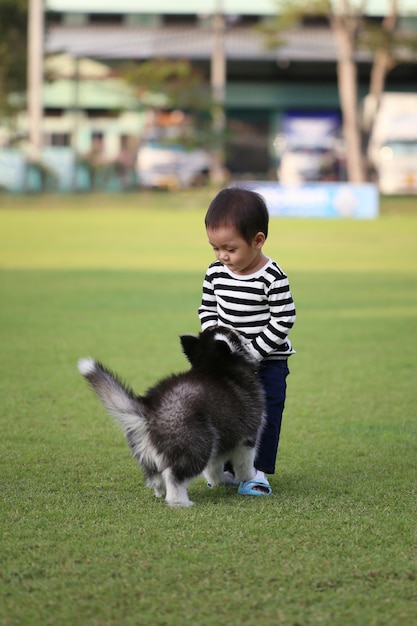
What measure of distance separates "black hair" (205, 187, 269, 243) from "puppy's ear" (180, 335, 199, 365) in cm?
49

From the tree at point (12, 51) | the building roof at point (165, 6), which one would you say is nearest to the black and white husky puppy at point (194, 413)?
the tree at point (12, 51)

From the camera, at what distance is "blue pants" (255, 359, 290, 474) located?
5000 millimetres

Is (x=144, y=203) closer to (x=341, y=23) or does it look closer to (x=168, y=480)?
(x=341, y=23)

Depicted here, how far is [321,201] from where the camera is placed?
2891 cm

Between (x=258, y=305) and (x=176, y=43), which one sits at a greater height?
(x=176, y=43)

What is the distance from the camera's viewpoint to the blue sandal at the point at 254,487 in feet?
15.8

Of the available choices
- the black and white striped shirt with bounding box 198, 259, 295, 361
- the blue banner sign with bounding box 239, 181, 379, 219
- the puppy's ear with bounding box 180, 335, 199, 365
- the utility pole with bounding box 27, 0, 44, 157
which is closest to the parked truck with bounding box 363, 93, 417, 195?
the blue banner sign with bounding box 239, 181, 379, 219

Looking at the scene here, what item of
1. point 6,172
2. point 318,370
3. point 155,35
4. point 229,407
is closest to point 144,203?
point 6,172

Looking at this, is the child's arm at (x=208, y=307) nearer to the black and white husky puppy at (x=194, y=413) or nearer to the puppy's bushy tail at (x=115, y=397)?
the black and white husky puppy at (x=194, y=413)

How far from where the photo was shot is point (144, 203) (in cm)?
3506

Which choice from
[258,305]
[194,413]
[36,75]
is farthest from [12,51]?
[194,413]

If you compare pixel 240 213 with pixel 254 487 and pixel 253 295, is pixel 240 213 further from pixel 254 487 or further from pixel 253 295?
pixel 254 487

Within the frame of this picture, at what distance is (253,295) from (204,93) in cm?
3885

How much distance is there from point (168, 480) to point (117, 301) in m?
8.52
